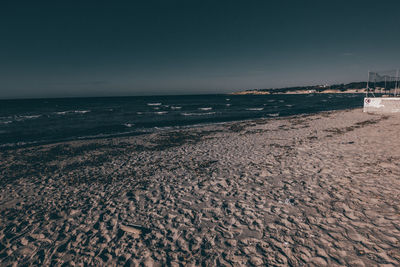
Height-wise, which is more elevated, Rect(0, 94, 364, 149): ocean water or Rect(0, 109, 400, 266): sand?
Rect(0, 94, 364, 149): ocean water

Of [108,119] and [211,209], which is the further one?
[108,119]

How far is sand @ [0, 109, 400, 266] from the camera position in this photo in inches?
187

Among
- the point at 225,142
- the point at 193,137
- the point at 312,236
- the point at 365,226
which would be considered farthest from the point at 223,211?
the point at 193,137

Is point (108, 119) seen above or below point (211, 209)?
above

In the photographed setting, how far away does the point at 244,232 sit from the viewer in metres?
5.39

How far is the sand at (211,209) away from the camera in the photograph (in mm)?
4754

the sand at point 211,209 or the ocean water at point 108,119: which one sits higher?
the ocean water at point 108,119

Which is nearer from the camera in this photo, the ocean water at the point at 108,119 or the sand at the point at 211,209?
the sand at the point at 211,209

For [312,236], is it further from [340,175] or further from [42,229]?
[42,229]

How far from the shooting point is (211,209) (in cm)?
654

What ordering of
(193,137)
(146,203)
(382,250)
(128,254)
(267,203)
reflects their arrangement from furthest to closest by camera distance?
(193,137), (146,203), (267,203), (128,254), (382,250)

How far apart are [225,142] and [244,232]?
10.9m

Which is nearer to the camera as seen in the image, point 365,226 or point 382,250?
point 382,250

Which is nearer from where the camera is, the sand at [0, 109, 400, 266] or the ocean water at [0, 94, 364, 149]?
the sand at [0, 109, 400, 266]
